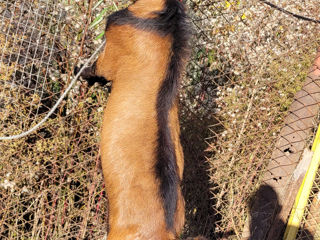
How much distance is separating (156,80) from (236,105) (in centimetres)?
192

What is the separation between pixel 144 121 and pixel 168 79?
0.37m

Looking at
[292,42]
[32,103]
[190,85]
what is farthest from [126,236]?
[292,42]

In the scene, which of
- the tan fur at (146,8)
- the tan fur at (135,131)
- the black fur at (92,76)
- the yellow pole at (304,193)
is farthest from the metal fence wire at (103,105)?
the tan fur at (135,131)

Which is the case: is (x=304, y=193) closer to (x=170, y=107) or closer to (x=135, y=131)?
(x=170, y=107)

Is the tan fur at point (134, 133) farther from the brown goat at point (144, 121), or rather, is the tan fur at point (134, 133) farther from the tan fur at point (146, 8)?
the tan fur at point (146, 8)

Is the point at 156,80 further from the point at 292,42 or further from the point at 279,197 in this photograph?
the point at 292,42

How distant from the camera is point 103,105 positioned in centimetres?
411

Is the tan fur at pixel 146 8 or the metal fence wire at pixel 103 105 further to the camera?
the metal fence wire at pixel 103 105

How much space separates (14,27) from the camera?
155 inches

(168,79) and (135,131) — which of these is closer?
(135,131)

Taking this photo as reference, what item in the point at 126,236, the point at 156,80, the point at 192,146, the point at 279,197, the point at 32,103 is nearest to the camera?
the point at 126,236

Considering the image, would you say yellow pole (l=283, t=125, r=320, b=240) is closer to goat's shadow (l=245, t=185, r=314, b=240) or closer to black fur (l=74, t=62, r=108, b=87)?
goat's shadow (l=245, t=185, r=314, b=240)

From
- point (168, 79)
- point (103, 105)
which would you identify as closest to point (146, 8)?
point (168, 79)

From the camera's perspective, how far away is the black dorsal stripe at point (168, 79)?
260 cm
